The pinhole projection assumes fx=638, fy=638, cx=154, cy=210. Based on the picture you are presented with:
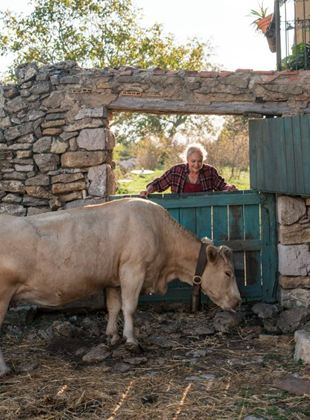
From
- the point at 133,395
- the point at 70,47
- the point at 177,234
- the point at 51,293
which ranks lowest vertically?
the point at 133,395

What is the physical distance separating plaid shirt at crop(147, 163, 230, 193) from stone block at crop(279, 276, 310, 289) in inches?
56.7

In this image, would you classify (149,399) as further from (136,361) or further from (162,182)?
(162,182)

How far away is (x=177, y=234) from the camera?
22.9 feet

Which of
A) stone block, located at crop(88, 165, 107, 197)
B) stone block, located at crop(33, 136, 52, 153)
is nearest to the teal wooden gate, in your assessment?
stone block, located at crop(88, 165, 107, 197)

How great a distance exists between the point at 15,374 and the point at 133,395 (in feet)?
4.10

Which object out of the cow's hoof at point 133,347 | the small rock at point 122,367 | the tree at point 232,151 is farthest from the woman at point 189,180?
the tree at point 232,151

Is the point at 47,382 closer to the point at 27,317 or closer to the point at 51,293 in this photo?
the point at 51,293

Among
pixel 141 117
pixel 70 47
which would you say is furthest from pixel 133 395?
pixel 141 117

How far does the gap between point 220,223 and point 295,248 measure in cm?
99

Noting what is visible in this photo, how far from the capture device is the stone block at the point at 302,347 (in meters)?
5.84

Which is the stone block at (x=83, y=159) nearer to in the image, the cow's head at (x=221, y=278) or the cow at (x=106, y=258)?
the cow at (x=106, y=258)

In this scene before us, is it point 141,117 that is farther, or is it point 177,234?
point 141,117

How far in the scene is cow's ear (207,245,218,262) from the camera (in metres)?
6.88

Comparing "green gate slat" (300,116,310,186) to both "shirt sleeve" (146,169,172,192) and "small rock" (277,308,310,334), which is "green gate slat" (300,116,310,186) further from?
"shirt sleeve" (146,169,172,192)
